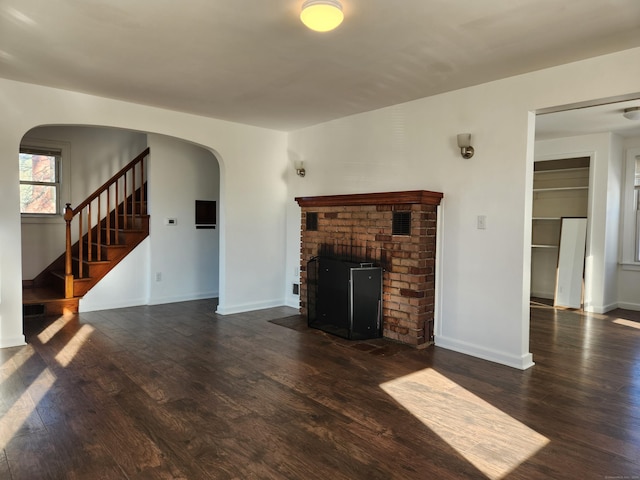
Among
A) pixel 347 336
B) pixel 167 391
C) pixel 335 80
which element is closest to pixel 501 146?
pixel 335 80

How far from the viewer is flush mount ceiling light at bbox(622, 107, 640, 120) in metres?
4.36

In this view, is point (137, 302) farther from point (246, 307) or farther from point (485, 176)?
point (485, 176)

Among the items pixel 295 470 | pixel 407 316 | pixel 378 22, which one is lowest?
pixel 295 470

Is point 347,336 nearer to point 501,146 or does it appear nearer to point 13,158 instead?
point 501,146

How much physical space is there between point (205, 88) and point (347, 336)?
276 centimetres

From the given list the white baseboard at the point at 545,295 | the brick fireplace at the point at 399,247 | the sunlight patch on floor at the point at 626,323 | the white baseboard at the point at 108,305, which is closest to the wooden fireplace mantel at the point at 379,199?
the brick fireplace at the point at 399,247

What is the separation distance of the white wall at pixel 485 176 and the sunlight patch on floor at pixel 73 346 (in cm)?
332

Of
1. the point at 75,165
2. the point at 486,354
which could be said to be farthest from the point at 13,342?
the point at 486,354

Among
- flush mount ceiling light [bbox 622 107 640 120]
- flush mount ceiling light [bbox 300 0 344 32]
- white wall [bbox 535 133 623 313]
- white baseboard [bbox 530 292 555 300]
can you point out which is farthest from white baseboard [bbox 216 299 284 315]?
flush mount ceiling light [bbox 622 107 640 120]

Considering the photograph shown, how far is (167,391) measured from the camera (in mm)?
2859

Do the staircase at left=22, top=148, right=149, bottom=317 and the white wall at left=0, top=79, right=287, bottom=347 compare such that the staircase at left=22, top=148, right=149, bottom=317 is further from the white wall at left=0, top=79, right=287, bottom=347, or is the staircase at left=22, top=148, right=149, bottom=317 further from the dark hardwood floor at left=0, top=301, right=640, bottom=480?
the dark hardwood floor at left=0, top=301, right=640, bottom=480

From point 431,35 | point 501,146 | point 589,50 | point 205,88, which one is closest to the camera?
point 431,35

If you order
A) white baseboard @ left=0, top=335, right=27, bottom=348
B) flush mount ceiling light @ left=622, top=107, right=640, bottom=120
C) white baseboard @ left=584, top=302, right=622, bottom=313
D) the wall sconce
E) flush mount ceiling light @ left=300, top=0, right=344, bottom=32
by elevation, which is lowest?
white baseboard @ left=0, top=335, right=27, bottom=348

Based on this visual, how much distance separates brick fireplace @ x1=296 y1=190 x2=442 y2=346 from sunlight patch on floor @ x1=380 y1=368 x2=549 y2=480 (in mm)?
873
